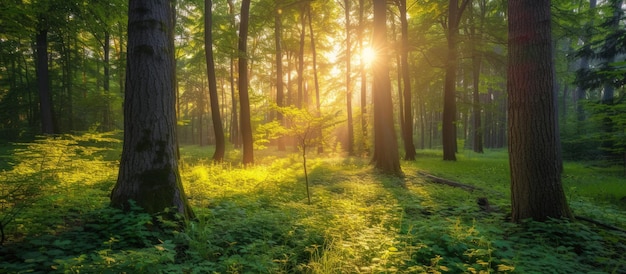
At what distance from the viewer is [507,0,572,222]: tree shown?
172 inches

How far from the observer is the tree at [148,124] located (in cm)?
395

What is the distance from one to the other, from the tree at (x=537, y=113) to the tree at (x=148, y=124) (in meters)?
5.17

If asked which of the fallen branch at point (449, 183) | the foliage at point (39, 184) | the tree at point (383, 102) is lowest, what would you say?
the fallen branch at point (449, 183)

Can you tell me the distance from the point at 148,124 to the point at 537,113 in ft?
18.7

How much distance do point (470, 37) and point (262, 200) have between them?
46.6 feet

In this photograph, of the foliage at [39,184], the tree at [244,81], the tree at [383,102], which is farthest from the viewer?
the tree at [244,81]

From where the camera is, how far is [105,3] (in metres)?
7.82

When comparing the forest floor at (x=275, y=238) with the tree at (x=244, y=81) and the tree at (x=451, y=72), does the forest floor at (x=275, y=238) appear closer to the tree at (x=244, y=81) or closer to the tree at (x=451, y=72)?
the tree at (x=244, y=81)

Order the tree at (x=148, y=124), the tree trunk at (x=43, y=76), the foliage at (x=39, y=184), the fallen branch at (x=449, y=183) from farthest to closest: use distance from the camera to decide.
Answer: the tree trunk at (x=43, y=76)
the fallen branch at (x=449, y=183)
the tree at (x=148, y=124)
the foliage at (x=39, y=184)

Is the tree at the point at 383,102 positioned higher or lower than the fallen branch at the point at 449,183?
higher

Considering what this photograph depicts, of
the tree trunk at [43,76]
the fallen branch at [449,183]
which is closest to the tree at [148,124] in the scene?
the fallen branch at [449,183]

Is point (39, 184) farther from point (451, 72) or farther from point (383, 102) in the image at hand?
point (451, 72)

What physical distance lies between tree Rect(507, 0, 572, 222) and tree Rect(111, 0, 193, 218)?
517 cm

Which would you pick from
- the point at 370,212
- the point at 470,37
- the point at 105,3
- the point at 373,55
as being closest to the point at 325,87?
the point at 470,37
